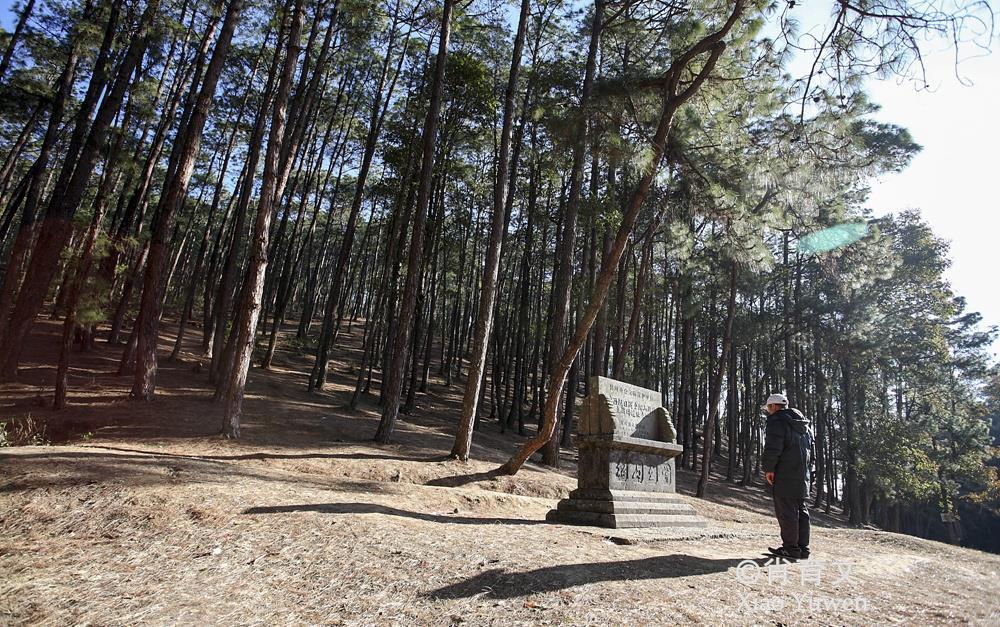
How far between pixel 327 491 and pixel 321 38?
1749cm

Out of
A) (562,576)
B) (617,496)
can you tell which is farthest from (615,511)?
(562,576)

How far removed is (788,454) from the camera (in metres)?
5.19

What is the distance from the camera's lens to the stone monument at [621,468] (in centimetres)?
653

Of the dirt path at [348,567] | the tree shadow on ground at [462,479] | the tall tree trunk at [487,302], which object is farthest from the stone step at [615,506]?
the tall tree trunk at [487,302]

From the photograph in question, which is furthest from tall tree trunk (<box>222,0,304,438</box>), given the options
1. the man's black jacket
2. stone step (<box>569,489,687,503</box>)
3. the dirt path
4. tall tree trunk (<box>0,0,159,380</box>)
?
the man's black jacket

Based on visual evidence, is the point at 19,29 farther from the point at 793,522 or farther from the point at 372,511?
the point at 793,522

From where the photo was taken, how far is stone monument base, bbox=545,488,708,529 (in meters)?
6.32

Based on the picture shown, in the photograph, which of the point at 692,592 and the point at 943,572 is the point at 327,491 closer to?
the point at 692,592

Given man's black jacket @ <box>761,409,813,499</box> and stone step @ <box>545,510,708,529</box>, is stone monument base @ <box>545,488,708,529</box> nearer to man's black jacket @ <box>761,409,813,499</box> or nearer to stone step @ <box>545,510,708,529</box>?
stone step @ <box>545,510,708,529</box>

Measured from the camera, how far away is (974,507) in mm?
30906

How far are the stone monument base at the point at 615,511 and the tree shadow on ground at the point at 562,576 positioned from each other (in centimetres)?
183

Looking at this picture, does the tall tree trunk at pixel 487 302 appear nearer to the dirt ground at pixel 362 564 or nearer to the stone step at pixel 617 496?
the dirt ground at pixel 362 564

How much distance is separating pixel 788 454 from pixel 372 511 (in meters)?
4.49

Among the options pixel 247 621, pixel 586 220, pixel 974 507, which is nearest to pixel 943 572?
pixel 247 621
